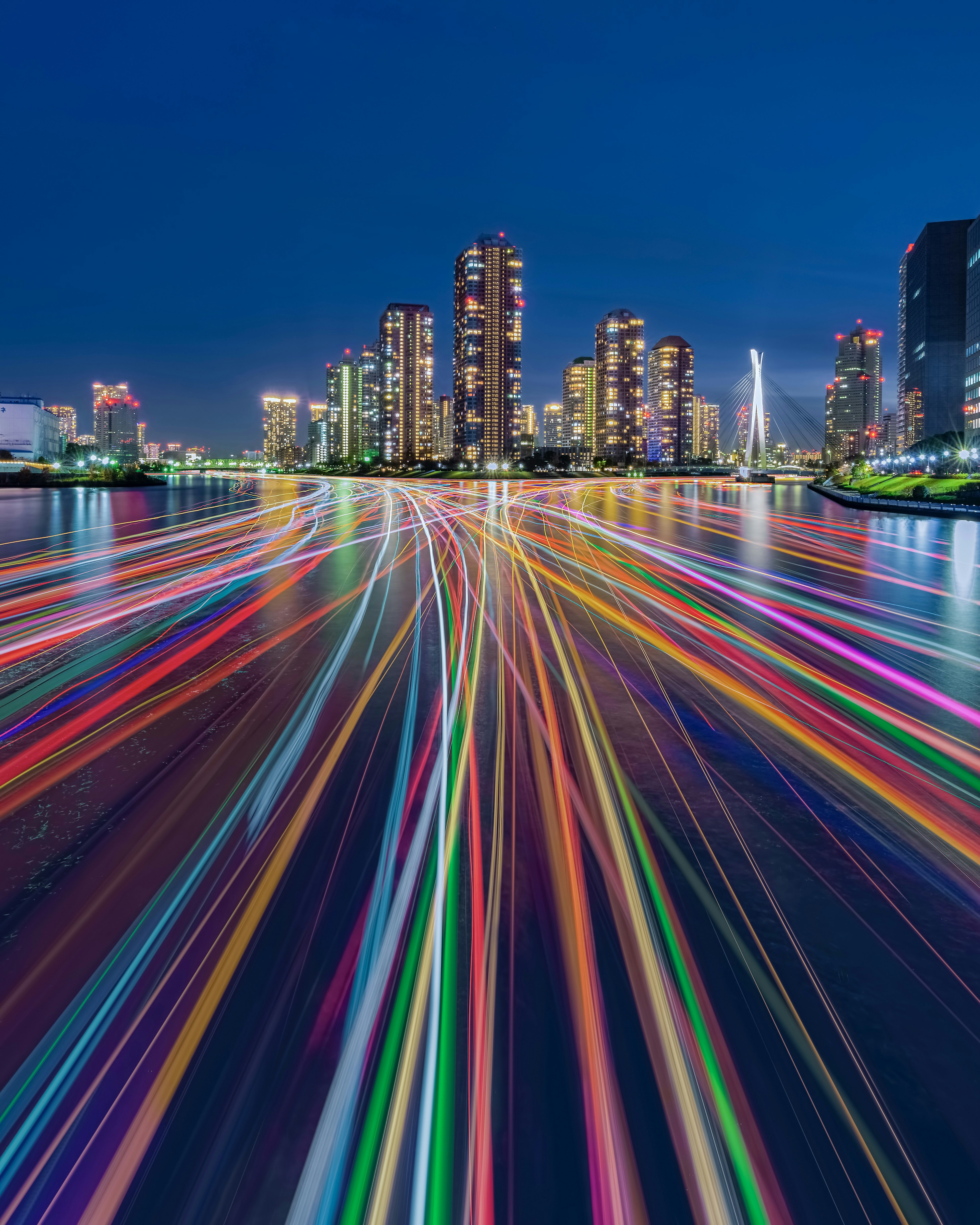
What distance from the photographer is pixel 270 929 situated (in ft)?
11.8

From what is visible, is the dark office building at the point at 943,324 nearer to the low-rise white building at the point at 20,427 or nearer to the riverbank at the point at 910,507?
the riverbank at the point at 910,507

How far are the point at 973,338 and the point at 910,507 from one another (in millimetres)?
86136

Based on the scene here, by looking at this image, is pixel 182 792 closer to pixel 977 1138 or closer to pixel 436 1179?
pixel 436 1179

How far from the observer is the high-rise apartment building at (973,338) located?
9994 centimetres

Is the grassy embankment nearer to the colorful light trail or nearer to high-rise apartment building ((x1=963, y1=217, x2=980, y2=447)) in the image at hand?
the colorful light trail

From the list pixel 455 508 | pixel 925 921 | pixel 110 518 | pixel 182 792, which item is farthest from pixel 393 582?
pixel 455 508

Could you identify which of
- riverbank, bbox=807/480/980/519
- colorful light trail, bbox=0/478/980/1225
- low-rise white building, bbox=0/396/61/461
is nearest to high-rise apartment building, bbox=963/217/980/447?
riverbank, bbox=807/480/980/519

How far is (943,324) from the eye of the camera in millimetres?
165000

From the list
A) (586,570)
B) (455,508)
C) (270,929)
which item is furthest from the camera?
(455,508)

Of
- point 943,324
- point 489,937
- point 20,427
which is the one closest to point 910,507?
point 489,937

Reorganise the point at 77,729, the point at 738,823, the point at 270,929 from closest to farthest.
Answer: the point at 270,929 < the point at 738,823 < the point at 77,729

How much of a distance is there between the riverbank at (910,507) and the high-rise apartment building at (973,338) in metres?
67.9

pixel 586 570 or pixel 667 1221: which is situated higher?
pixel 586 570

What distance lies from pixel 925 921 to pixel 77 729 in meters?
6.37
